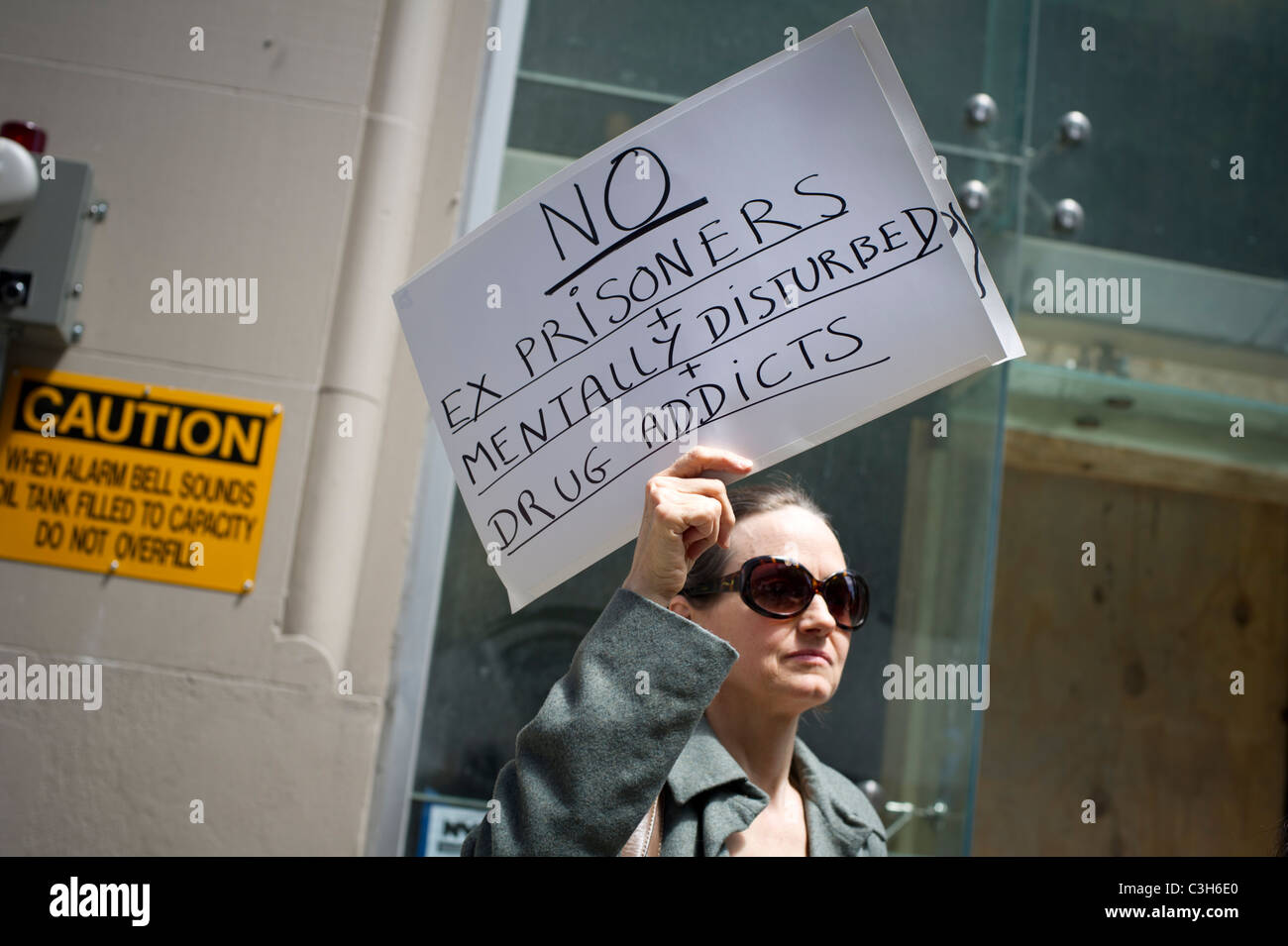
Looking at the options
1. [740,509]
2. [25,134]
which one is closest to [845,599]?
[740,509]

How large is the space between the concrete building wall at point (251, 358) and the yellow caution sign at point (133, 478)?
0.04 metres

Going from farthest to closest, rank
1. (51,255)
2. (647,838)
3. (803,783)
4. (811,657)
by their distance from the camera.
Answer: (51,255) < (803,783) < (811,657) < (647,838)

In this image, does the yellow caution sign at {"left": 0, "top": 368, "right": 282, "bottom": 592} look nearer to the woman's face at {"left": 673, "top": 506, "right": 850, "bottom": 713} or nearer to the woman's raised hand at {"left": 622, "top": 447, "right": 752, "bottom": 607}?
the woman's face at {"left": 673, "top": 506, "right": 850, "bottom": 713}

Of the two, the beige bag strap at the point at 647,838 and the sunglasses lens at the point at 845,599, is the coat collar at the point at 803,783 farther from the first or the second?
the sunglasses lens at the point at 845,599

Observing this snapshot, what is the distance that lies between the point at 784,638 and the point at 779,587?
59 mm

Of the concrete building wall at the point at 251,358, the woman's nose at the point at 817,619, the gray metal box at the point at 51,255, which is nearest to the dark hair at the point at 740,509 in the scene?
the woman's nose at the point at 817,619

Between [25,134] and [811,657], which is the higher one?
[25,134]

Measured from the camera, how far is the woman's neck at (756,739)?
4.74 feet

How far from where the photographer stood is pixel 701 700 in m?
1.18

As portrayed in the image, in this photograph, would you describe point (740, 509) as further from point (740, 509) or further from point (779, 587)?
point (779, 587)

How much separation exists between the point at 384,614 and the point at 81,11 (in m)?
1.57

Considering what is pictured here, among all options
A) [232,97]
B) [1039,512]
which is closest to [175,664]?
[232,97]

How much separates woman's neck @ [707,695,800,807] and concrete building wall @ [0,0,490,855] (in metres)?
1.31
